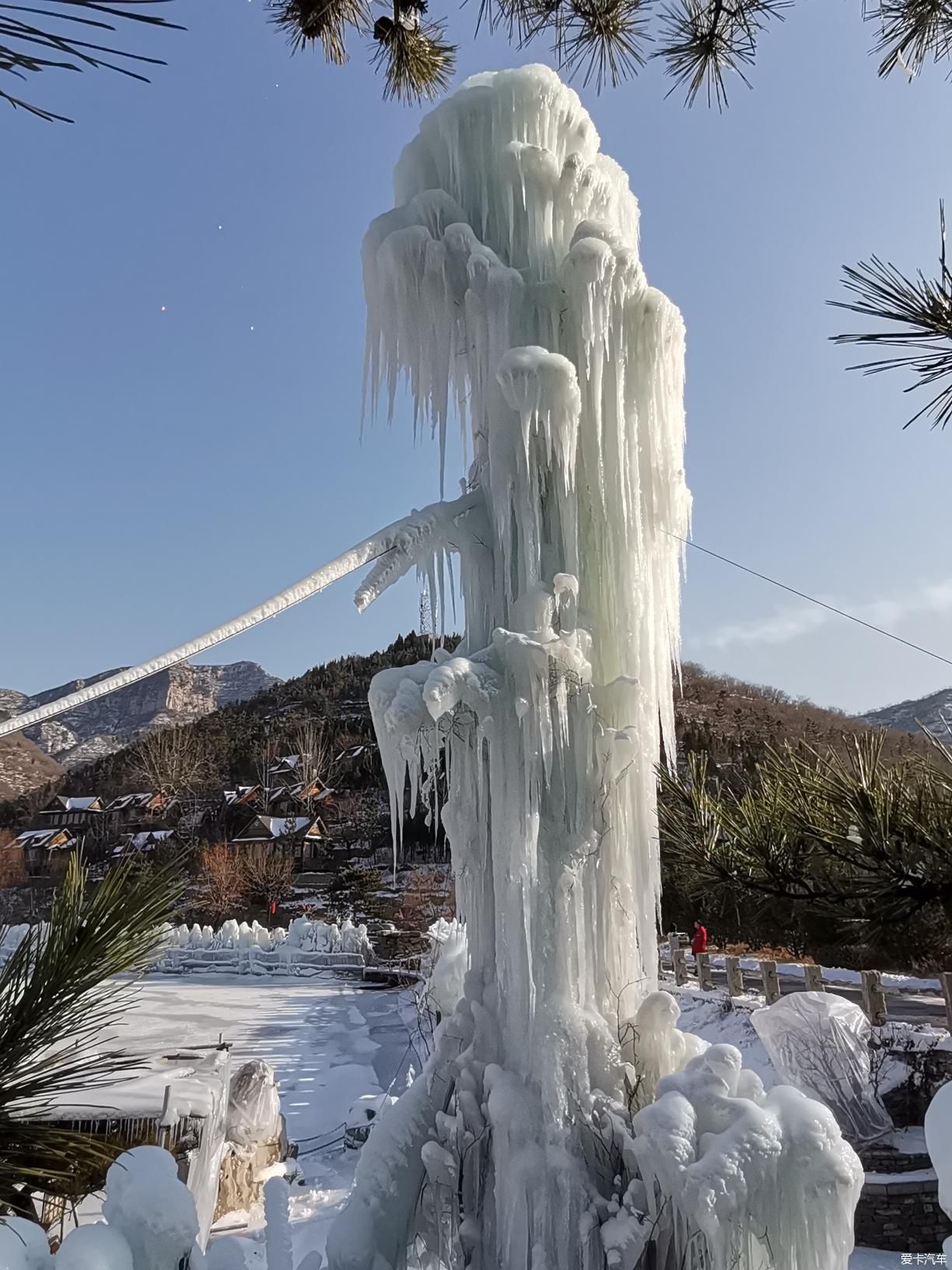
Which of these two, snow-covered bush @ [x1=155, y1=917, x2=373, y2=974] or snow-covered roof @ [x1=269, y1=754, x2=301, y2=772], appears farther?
snow-covered roof @ [x1=269, y1=754, x2=301, y2=772]

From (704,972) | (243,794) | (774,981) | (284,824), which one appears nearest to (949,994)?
(774,981)

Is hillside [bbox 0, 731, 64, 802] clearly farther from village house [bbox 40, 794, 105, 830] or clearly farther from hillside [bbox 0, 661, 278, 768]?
village house [bbox 40, 794, 105, 830]

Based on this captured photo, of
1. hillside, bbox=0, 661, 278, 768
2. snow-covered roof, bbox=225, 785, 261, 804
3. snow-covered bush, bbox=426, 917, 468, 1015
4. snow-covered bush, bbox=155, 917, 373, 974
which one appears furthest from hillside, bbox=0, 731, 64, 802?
snow-covered bush, bbox=426, 917, 468, 1015

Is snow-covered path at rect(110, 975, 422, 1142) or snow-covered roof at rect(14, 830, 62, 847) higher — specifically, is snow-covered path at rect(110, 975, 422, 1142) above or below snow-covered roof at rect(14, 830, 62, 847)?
below

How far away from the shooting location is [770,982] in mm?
8586

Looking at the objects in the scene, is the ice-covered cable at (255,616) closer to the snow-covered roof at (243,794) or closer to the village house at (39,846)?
the snow-covered roof at (243,794)

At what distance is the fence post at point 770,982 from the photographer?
8516 millimetres

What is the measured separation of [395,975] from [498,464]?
1391 cm

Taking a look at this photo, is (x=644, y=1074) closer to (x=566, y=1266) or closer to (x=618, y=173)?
(x=566, y=1266)

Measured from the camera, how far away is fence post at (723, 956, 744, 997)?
30.5ft

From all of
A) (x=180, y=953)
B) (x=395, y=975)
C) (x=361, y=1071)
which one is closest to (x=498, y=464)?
(x=361, y=1071)

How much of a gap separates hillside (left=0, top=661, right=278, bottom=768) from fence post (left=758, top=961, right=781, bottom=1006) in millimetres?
57612

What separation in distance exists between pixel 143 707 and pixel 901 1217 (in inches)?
3368

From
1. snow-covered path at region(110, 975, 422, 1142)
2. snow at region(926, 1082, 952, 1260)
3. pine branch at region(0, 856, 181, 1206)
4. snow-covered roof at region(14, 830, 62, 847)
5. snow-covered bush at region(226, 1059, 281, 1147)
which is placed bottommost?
snow-covered path at region(110, 975, 422, 1142)
